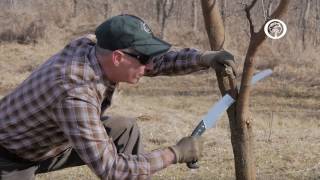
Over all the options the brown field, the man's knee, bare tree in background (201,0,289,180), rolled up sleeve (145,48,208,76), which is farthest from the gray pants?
bare tree in background (201,0,289,180)

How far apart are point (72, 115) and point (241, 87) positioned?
1218mm

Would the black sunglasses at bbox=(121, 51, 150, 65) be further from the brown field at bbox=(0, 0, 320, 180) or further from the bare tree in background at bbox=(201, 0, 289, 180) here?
the bare tree in background at bbox=(201, 0, 289, 180)

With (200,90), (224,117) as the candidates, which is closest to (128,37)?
(224,117)

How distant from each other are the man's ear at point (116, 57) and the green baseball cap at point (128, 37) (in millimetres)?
20

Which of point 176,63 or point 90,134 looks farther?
point 176,63

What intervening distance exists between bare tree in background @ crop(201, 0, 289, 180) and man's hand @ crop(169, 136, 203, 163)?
0.60 metres

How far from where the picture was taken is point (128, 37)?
7.59ft

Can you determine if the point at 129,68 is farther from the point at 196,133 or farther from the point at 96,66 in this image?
the point at 196,133

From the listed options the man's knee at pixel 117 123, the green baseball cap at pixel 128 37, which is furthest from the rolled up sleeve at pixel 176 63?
the green baseball cap at pixel 128 37

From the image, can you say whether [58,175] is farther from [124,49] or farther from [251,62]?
[124,49]

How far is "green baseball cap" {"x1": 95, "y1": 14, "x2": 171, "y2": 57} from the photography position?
2309 mm

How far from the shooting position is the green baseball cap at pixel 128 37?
7.57 feet

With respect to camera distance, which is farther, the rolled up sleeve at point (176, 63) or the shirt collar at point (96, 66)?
the rolled up sleeve at point (176, 63)

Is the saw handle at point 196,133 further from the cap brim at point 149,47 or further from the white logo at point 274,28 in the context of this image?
the white logo at point 274,28
